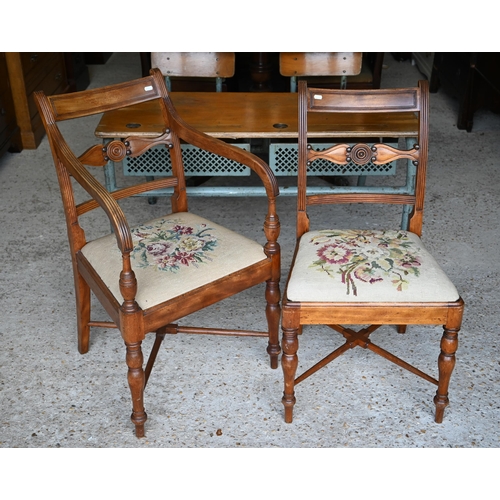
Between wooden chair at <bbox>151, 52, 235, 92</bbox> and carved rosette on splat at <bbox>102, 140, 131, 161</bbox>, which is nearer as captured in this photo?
carved rosette on splat at <bbox>102, 140, 131, 161</bbox>

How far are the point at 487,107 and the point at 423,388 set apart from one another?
9.80 ft

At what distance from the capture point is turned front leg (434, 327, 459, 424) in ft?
6.77

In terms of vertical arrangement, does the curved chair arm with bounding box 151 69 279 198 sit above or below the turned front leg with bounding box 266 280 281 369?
above

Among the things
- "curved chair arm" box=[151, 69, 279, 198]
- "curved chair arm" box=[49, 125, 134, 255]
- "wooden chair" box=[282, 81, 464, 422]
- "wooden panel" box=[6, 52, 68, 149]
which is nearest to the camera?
"curved chair arm" box=[49, 125, 134, 255]

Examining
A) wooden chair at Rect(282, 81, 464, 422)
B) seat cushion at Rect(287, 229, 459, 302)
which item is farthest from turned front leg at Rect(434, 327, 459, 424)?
seat cushion at Rect(287, 229, 459, 302)

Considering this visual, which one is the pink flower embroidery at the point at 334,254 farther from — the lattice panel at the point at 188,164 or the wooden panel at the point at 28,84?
the wooden panel at the point at 28,84

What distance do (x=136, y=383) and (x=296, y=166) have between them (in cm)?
131

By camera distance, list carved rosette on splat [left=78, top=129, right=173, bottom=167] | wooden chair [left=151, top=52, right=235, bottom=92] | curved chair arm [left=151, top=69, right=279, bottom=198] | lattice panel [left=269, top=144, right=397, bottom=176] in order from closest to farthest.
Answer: curved chair arm [left=151, top=69, right=279, bottom=198], carved rosette on splat [left=78, top=129, right=173, bottom=167], lattice panel [left=269, top=144, right=397, bottom=176], wooden chair [left=151, top=52, right=235, bottom=92]

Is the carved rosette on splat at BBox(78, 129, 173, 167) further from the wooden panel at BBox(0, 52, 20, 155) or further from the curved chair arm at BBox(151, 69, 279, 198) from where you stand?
the wooden panel at BBox(0, 52, 20, 155)

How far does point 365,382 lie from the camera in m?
2.41

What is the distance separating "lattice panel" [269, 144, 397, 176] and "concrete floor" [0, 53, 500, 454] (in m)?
0.40

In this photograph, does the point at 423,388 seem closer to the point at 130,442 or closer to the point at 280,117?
the point at 130,442

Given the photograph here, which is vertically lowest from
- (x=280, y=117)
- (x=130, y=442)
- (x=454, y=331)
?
(x=130, y=442)
